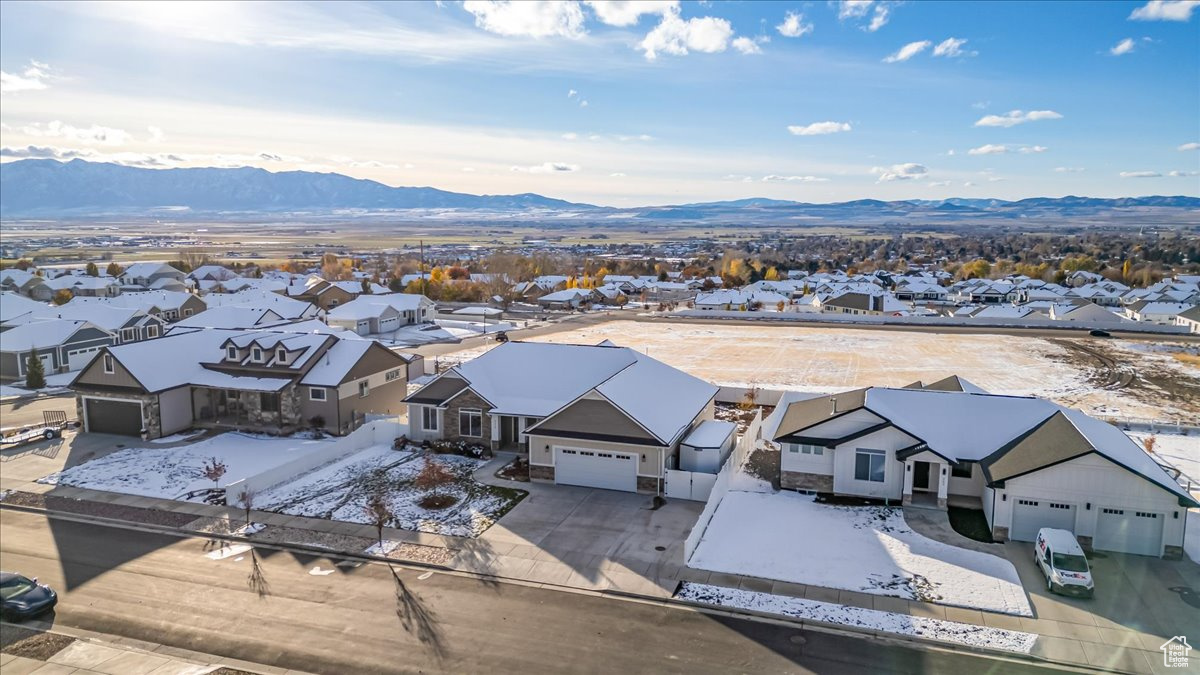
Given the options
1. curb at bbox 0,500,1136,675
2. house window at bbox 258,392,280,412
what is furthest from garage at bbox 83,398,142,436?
curb at bbox 0,500,1136,675

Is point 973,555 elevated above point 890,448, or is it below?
below

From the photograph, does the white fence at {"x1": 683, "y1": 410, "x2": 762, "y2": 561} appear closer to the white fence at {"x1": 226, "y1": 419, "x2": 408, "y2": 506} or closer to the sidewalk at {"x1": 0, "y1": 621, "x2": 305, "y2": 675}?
the sidewalk at {"x1": 0, "y1": 621, "x2": 305, "y2": 675}

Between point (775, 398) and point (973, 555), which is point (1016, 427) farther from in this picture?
point (775, 398)

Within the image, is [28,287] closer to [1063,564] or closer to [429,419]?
[429,419]

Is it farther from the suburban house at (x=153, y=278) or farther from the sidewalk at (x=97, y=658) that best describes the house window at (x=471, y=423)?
the suburban house at (x=153, y=278)

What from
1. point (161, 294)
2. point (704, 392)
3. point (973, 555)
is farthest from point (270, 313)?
point (973, 555)
